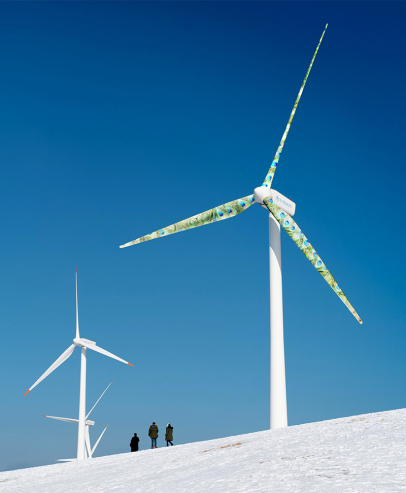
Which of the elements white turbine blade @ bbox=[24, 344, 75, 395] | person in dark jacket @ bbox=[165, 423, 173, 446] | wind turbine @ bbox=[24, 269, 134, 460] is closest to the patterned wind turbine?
person in dark jacket @ bbox=[165, 423, 173, 446]

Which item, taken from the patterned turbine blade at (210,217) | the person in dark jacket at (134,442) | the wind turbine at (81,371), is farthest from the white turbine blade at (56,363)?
the patterned turbine blade at (210,217)

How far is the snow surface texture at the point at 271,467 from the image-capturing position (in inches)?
510

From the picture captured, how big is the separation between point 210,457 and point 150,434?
19.7 meters

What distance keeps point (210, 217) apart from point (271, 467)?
25.3 metres

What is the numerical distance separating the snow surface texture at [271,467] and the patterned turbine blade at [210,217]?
671 inches

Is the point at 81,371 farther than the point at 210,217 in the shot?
Yes

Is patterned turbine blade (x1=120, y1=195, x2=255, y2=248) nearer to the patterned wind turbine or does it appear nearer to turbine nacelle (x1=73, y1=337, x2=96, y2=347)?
the patterned wind turbine

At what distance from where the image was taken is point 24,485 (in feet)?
77.0

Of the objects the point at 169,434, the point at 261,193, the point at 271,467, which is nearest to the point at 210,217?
the point at 261,193

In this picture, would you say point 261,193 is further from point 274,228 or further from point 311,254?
point 311,254

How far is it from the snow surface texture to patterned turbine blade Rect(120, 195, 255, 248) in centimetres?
1703

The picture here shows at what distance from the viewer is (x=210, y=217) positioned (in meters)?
39.5

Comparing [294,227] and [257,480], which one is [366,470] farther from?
[294,227]

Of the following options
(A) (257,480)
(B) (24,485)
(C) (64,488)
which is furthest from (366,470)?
(B) (24,485)
